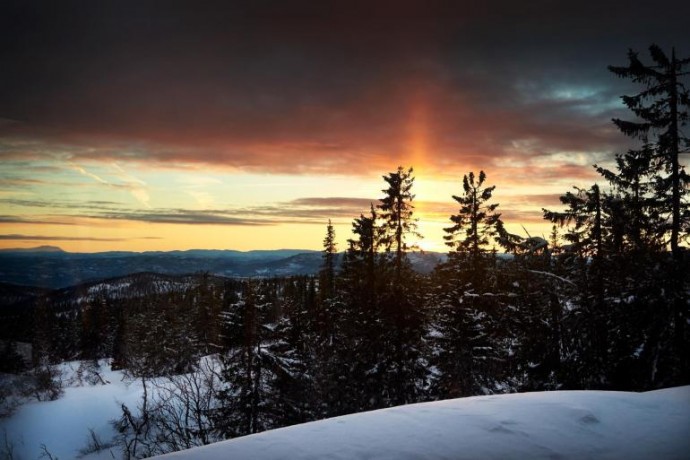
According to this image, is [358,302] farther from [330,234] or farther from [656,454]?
[656,454]

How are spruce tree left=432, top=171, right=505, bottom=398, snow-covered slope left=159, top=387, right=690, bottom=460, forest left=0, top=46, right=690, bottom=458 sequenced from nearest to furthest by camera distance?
snow-covered slope left=159, top=387, right=690, bottom=460 < forest left=0, top=46, right=690, bottom=458 < spruce tree left=432, top=171, right=505, bottom=398

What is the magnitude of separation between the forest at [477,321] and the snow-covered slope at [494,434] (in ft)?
27.6

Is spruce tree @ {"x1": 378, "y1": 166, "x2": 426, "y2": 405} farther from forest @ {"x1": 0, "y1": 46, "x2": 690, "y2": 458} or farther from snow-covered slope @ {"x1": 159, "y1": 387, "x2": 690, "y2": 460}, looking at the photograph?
snow-covered slope @ {"x1": 159, "y1": 387, "x2": 690, "y2": 460}

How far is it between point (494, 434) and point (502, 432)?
0.32 feet

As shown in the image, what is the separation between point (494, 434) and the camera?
160 inches

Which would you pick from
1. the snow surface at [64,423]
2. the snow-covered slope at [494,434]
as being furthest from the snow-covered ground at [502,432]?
the snow surface at [64,423]

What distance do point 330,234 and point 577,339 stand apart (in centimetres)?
3086

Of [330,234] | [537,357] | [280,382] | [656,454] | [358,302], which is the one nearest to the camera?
[656,454]

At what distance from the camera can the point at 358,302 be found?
2780cm

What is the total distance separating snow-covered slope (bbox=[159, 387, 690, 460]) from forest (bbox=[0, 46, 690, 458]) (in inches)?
331

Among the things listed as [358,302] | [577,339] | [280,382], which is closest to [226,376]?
[280,382]

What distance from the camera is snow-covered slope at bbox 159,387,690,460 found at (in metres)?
3.73

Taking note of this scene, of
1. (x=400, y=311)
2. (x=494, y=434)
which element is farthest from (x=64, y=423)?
(x=494, y=434)

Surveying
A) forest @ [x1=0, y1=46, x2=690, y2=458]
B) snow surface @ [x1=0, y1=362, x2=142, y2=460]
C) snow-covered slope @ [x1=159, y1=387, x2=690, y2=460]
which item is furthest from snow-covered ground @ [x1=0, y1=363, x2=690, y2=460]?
snow surface @ [x1=0, y1=362, x2=142, y2=460]
